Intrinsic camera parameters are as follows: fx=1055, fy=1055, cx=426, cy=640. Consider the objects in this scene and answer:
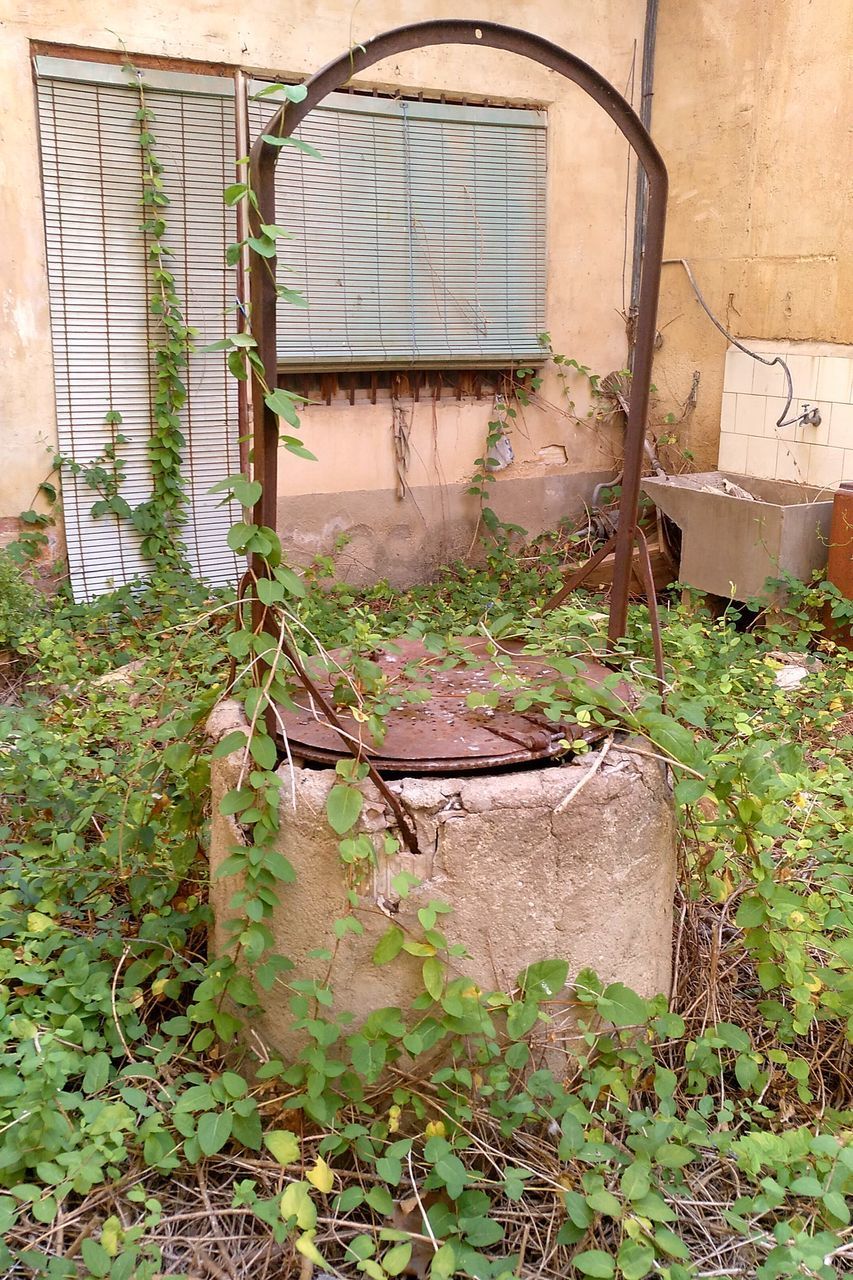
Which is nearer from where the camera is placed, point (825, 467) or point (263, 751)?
point (263, 751)

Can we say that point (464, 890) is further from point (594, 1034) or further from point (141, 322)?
point (141, 322)

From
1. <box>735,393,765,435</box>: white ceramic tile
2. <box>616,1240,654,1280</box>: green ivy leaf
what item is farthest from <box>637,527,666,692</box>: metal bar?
<box>735,393,765,435</box>: white ceramic tile

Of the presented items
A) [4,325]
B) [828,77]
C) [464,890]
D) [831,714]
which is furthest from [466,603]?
[464,890]

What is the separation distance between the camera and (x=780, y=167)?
6016mm

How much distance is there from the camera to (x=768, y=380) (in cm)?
623

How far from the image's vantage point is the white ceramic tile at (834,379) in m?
5.71

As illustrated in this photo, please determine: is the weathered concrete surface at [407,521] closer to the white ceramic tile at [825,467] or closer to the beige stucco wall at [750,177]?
the beige stucco wall at [750,177]

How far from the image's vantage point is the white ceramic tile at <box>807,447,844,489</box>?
5.82 metres

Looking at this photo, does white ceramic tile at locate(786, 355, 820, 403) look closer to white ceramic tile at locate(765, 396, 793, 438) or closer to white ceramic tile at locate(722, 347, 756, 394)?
white ceramic tile at locate(765, 396, 793, 438)

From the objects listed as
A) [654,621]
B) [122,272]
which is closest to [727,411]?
[122,272]

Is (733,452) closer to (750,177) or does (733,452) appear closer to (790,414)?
(790,414)

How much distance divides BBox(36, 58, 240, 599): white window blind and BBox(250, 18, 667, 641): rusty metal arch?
306 centimetres

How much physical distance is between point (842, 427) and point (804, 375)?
41cm

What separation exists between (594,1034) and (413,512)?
188 inches
